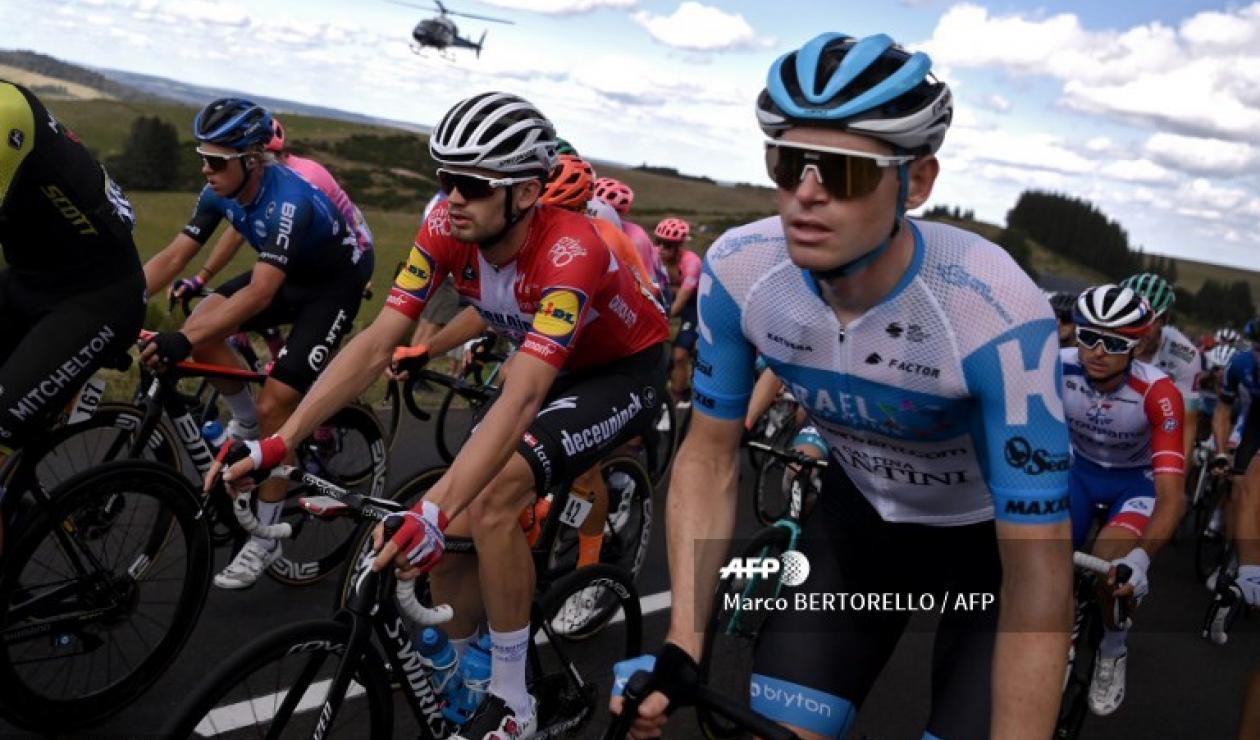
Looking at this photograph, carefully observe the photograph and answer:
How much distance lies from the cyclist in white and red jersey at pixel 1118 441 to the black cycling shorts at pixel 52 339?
4.31 m

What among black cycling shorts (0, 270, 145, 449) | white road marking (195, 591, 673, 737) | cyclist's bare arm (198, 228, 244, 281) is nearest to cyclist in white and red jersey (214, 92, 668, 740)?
white road marking (195, 591, 673, 737)

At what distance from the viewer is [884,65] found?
229 centimetres

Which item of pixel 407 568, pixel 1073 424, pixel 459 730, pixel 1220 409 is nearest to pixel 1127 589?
pixel 1073 424

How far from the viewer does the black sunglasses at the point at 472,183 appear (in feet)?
→ 11.7

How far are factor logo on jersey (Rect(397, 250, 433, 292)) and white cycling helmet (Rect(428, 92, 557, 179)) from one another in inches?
18.4

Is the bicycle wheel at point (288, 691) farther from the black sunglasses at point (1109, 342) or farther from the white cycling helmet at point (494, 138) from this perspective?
the black sunglasses at point (1109, 342)

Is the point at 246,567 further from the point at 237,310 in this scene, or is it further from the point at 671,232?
the point at 671,232

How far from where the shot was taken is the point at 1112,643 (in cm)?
468

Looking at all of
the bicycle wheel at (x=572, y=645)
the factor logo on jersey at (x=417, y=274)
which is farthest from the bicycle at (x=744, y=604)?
the factor logo on jersey at (x=417, y=274)

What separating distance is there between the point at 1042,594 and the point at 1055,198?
407 feet

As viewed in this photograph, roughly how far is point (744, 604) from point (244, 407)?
3.08m

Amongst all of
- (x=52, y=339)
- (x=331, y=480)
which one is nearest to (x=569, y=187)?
(x=331, y=480)

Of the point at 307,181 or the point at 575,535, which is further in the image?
the point at 307,181

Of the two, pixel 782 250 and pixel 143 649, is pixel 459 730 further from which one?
pixel 782 250
